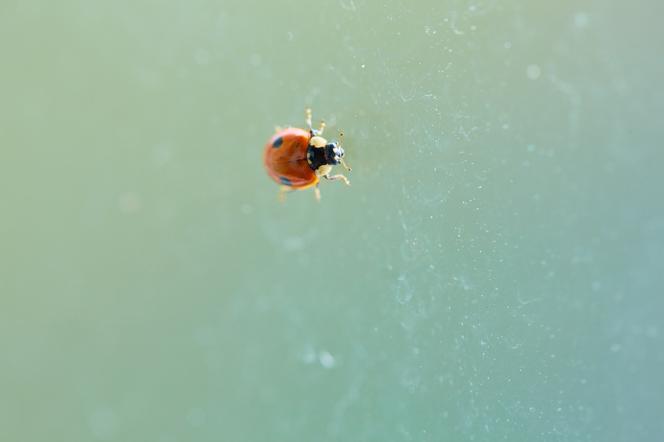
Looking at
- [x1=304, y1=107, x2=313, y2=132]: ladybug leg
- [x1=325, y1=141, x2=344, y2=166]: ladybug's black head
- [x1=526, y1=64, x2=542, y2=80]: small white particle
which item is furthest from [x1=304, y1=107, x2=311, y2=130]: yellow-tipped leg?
[x1=526, y1=64, x2=542, y2=80]: small white particle

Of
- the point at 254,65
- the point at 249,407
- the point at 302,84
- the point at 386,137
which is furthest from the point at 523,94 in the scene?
the point at 249,407

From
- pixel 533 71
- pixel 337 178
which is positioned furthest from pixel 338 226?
pixel 533 71

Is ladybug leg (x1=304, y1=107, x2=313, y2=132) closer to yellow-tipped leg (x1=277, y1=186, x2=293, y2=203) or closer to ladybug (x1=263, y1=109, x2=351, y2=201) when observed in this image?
ladybug (x1=263, y1=109, x2=351, y2=201)

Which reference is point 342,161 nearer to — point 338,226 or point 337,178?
point 337,178

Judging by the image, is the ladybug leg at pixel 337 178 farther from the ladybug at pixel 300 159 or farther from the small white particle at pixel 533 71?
the small white particle at pixel 533 71

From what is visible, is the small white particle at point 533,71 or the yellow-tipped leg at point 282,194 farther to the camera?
Answer: the yellow-tipped leg at point 282,194

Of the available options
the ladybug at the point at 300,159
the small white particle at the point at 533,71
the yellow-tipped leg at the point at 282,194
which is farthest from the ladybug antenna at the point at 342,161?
the small white particle at the point at 533,71
